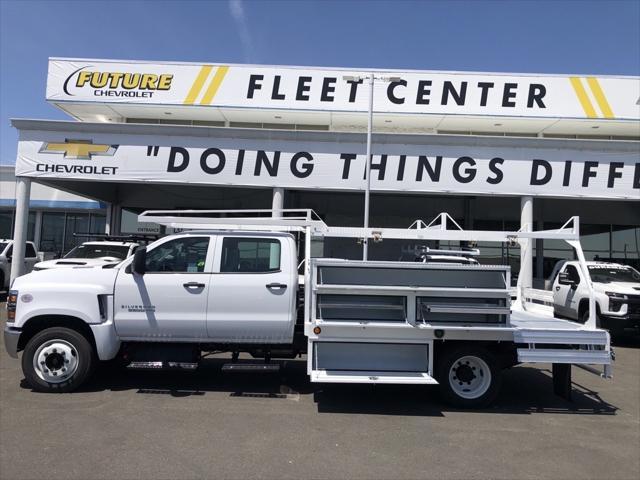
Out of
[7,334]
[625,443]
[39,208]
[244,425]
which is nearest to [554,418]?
[625,443]

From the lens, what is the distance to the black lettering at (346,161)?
570 inches

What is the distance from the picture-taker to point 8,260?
15828 millimetres

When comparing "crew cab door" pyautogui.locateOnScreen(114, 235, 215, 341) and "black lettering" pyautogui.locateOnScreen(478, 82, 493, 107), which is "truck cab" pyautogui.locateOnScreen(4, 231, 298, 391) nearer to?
"crew cab door" pyautogui.locateOnScreen(114, 235, 215, 341)

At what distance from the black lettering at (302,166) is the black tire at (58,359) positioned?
30.8 ft

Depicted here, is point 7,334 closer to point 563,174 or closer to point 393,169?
point 393,169

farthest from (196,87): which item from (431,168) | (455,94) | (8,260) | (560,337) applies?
(560,337)

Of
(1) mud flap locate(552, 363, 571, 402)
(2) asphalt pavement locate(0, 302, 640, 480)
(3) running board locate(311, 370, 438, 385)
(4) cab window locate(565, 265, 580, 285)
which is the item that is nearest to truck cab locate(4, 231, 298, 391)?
(2) asphalt pavement locate(0, 302, 640, 480)

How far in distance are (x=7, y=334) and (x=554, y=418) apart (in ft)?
22.7

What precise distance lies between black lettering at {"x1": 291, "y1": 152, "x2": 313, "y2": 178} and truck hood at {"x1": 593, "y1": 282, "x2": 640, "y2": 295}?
833cm

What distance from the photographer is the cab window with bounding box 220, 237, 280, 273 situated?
6.27 m

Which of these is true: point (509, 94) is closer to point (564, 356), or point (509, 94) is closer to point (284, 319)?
point (564, 356)

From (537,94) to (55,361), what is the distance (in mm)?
17660

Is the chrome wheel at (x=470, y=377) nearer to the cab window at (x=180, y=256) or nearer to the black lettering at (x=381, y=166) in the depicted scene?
the cab window at (x=180, y=256)

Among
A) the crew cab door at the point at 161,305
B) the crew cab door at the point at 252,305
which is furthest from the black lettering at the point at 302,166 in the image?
the crew cab door at the point at 161,305
